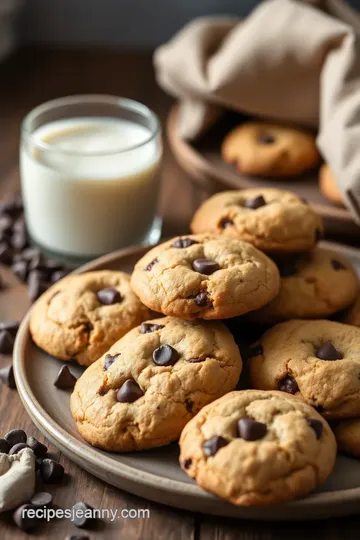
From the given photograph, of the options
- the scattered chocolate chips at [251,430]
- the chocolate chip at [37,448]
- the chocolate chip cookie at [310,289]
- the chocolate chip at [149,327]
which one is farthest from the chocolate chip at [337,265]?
the chocolate chip at [37,448]

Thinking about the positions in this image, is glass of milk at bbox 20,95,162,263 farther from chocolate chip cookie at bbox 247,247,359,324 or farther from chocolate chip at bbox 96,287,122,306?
chocolate chip cookie at bbox 247,247,359,324

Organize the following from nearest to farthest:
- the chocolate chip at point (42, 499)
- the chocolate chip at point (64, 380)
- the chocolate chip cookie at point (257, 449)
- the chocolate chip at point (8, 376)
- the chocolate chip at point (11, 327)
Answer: the chocolate chip cookie at point (257, 449), the chocolate chip at point (42, 499), the chocolate chip at point (64, 380), the chocolate chip at point (8, 376), the chocolate chip at point (11, 327)

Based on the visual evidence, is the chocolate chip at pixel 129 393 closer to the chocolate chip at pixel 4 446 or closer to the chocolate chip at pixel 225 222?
the chocolate chip at pixel 4 446

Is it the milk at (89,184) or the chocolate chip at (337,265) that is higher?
the chocolate chip at (337,265)

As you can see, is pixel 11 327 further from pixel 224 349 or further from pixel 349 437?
pixel 349 437

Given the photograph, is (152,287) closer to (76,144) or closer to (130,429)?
(130,429)

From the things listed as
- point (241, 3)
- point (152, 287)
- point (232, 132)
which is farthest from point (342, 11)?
point (152, 287)
